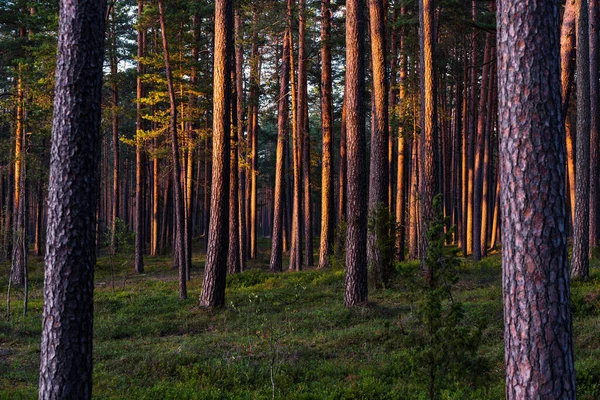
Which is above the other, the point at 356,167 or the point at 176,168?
the point at 176,168

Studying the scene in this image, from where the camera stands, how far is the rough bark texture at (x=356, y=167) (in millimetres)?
13250

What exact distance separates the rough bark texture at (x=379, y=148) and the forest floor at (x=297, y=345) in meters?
0.92

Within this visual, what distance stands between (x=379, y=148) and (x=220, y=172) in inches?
215

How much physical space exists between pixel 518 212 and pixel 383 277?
451 inches

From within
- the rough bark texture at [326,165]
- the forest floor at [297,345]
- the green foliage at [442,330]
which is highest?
the rough bark texture at [326,165]

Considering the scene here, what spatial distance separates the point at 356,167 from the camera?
43.5ft

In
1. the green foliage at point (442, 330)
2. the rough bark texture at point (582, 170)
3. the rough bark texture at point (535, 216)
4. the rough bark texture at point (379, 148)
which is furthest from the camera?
the rough bark texture at point (379, 148)

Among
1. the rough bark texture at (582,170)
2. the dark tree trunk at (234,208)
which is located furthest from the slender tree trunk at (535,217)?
the dark tree trunk at (234,208)

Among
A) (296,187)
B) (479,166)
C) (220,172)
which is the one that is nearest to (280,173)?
(296,187)

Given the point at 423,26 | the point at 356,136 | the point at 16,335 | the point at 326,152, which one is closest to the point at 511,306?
the point at 356,136

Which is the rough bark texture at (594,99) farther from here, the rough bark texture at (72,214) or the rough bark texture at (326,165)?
the rough bark texture at (72,214)

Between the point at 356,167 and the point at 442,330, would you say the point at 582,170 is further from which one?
the point at 442,330

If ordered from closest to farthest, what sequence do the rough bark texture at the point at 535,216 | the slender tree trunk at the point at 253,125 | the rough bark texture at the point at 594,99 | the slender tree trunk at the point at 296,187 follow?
1. the rough bark texture at the point at 535,216
2. the rough bark texture at the point at 594,99
3. the slender tree trunk at the point at 296,187
4. the slender tree trunk at the point at 253,125

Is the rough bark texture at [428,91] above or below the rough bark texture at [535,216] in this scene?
above
